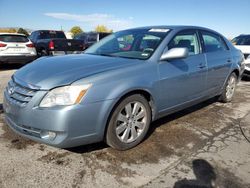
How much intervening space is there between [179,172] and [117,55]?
1850mm

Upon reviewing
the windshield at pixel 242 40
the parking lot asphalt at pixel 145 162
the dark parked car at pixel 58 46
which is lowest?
the parking lot asphalt at pixel 145 162

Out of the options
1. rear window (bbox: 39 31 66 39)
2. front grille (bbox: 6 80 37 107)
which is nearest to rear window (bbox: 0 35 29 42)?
rear window (bbox: 39 31 66 39)

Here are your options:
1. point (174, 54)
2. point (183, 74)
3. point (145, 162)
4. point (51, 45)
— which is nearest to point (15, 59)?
point (51, 45)

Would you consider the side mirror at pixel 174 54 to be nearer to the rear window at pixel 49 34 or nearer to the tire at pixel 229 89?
the tire at pixel 229 89

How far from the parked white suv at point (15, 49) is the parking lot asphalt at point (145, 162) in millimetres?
6283

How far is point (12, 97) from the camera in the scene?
10.1 ft

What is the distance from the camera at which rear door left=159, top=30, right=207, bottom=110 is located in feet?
12.0

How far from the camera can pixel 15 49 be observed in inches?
392

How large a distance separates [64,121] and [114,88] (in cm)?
67

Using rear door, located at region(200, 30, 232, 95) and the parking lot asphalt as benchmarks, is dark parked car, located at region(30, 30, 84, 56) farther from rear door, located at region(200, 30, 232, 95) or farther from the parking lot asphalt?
the parking lot asphalt

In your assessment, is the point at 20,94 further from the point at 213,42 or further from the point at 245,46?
the point at 245,46

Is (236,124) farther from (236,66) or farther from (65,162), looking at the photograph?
(65,162)

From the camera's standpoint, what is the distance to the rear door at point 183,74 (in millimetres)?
3645

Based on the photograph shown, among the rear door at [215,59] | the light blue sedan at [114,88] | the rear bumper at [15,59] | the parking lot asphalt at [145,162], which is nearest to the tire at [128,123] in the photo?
the light blue sedan at [114,88]
